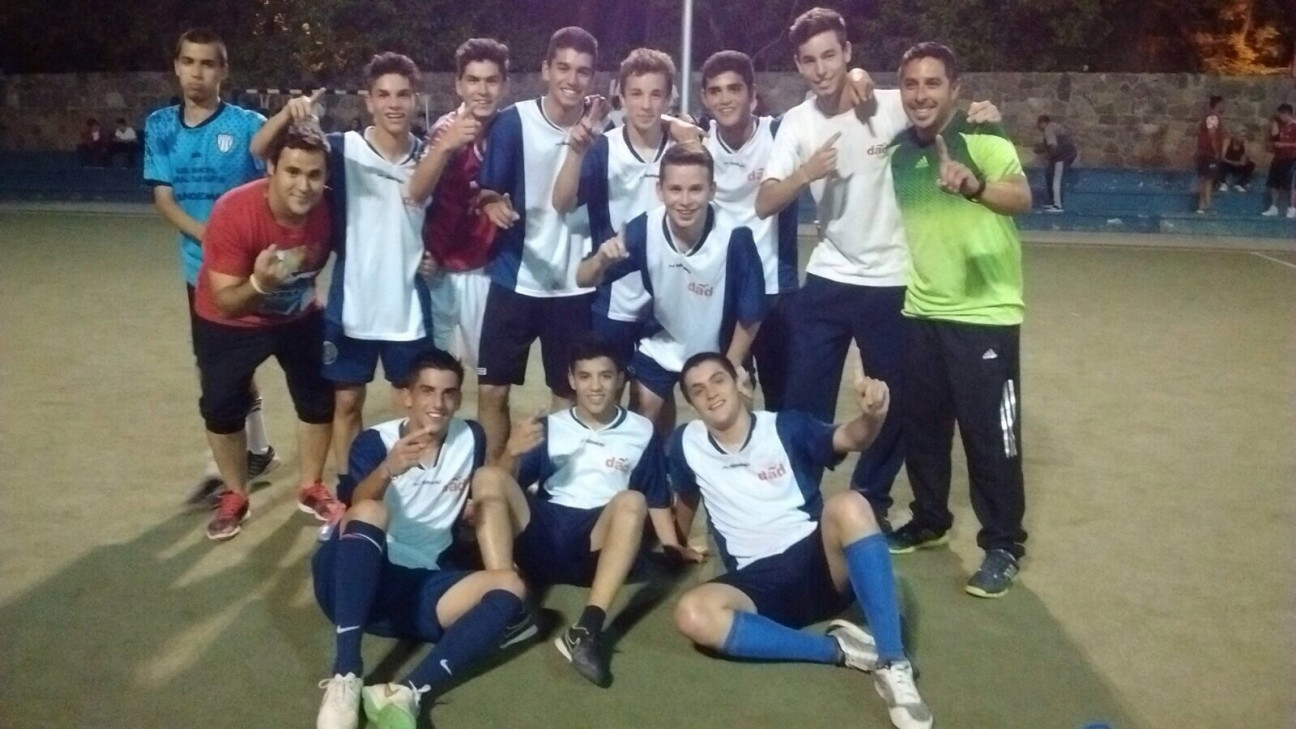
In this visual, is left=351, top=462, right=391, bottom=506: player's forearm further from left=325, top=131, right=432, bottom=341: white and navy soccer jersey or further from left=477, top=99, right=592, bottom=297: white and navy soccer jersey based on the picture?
left=477, top=99, right=592, bottom=297: white and navy soccer jersey

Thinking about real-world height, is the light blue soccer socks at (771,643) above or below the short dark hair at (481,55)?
below

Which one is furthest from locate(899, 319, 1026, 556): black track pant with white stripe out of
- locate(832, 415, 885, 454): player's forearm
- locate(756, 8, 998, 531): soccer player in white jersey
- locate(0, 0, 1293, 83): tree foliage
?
locate(0, 0, 1293, 83): tree foliage

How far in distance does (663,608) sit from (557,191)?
1.51 m

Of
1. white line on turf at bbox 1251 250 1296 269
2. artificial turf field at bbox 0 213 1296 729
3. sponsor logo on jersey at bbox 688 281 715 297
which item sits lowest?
artificial turf field at bbox 0 213 1296 729

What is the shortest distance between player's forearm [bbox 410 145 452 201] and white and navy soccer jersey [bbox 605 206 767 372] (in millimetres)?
684

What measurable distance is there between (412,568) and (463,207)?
4.82 feet

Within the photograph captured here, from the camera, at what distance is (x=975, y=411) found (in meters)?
3.77

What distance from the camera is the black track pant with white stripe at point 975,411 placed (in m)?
3.73

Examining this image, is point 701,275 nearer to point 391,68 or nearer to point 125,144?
point 391,68

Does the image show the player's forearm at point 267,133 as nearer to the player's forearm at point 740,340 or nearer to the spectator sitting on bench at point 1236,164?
the player's forearm at point 740,340

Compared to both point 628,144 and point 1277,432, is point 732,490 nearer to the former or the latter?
point 628,144

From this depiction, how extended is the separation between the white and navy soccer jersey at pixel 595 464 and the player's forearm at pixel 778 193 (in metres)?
0.88

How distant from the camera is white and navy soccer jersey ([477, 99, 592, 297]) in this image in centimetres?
407

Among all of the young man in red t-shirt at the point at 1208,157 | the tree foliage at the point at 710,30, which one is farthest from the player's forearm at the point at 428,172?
the tree foliage at the point at 710,30
